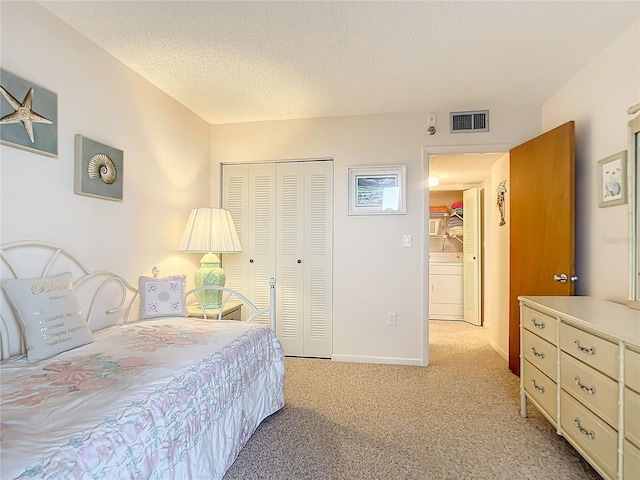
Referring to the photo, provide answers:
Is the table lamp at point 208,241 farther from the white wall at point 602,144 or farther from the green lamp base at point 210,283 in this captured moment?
the white wall at point 602,144

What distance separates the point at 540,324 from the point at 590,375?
1.61 ft

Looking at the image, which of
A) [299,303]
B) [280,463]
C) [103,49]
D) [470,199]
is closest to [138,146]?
[103,49]

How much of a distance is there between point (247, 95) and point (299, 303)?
2.03 metres

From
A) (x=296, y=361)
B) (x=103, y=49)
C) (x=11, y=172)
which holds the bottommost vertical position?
(x=296, y=361)

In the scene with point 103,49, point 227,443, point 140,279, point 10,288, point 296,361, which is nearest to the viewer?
point 10,288

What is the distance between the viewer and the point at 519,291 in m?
2.96

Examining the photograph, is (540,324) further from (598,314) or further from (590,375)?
(590,375)

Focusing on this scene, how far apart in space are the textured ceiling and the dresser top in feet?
5.21

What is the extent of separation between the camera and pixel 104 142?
226cm

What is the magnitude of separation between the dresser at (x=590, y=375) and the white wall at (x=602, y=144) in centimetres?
24

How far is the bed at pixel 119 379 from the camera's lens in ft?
3.20

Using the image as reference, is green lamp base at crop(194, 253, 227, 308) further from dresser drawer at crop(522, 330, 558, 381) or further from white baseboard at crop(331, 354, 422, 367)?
dresser drawer at crop(522, 330, 558, 381)

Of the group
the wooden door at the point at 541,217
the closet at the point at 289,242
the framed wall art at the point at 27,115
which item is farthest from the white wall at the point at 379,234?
the framed wall art at the point at 27,115

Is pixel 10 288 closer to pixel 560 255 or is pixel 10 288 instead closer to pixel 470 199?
pixel 560 255
